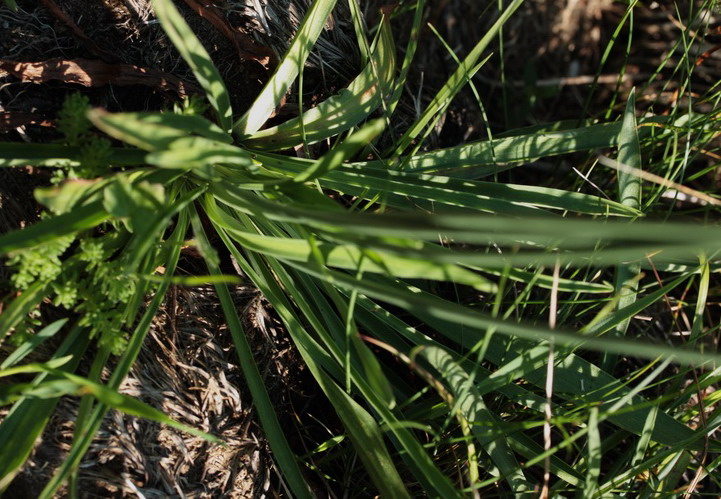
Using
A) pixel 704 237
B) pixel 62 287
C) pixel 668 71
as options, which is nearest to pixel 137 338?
pixel 62 287

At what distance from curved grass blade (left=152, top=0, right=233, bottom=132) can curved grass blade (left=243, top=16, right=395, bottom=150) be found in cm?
12

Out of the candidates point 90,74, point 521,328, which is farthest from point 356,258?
point 90,74

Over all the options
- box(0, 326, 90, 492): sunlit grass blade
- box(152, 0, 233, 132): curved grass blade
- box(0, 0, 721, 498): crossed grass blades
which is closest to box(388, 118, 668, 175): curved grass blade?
box(0, 0, 721, 498): crossed grass blades

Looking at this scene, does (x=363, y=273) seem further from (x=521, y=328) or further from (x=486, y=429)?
(x=521, y=328)

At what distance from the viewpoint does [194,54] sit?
94 centimetres

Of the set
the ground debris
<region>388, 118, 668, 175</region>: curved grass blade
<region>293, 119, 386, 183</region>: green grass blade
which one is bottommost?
<region>388, 118, 668, 175</region>: curved grass blade

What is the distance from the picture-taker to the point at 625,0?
1.84 m

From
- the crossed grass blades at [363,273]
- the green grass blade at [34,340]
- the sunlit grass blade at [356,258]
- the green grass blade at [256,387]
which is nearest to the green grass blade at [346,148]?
the crossed grass blades at [363,273]

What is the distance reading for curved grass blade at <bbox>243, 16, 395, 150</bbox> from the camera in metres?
1.17

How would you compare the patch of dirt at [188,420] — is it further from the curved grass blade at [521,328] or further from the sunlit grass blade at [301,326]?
the curved grass blade at [521,328]

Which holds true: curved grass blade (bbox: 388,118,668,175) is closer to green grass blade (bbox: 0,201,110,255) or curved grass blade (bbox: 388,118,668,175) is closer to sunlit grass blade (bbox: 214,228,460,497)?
sunlit grass blade (bbox: 214,228,460,497)

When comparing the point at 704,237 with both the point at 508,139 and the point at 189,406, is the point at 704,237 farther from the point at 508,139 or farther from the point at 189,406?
the point at 189,406

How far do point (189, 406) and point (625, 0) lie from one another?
1730 millimetres

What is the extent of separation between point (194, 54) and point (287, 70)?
24cm
